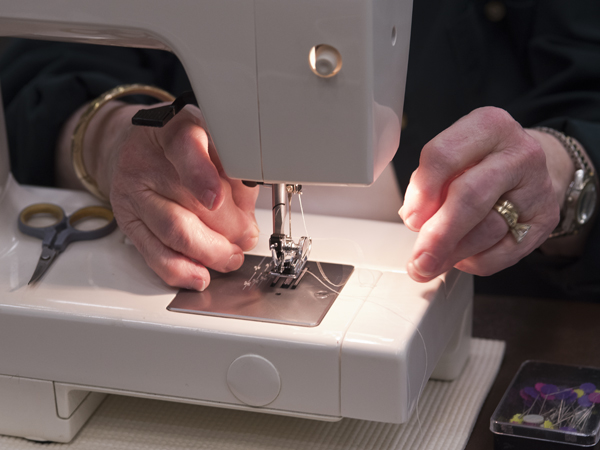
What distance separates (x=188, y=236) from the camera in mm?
808

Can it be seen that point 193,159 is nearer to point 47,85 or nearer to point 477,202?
point 477,202

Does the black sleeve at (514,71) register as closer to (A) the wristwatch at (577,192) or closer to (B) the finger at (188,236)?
(A) the wristwatch at (577,192)

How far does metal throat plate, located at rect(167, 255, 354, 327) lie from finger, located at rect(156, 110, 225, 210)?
0.10 metres

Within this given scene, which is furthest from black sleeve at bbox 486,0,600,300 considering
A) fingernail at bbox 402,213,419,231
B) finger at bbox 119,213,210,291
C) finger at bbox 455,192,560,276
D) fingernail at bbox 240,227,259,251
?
finger at bbox 119,213,210,291

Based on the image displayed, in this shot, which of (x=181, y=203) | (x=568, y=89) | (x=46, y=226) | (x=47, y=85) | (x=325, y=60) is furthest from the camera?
(x=47, y=85)

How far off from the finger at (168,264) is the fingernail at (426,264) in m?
0.24

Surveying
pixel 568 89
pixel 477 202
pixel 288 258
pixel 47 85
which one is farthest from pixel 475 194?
pixel 47 85

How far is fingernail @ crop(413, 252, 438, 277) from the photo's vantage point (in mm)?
742

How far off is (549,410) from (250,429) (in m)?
0.33

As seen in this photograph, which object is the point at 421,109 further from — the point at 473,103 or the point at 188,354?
the point at 188,354

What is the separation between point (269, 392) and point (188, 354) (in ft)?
0.31

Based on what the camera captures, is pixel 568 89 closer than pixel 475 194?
No

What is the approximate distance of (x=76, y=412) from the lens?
0.80 meters

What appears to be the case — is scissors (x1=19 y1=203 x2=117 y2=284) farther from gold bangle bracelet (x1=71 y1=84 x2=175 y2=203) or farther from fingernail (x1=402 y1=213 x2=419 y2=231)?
fingernail (x1=402 y1=213 x2=419 y2=231)
